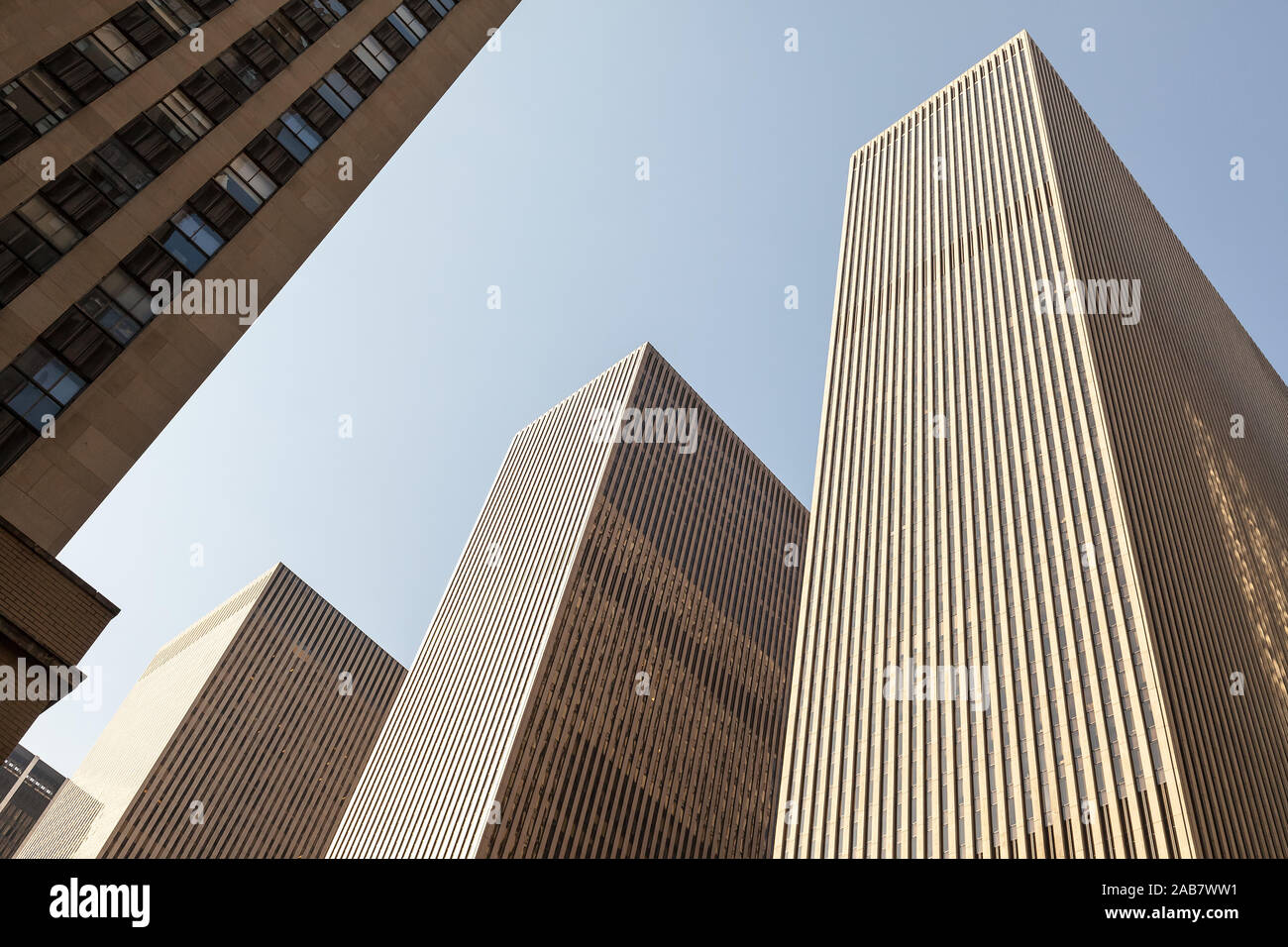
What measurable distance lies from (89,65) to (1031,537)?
196 ft

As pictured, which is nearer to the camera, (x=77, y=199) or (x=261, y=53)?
(x=77, y=199)

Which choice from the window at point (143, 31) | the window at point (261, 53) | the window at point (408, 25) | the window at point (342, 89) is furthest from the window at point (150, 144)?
the window at point (408, 25)

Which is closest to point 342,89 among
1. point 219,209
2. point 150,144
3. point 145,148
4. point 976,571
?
point 219,209

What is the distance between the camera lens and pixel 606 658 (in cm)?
10200

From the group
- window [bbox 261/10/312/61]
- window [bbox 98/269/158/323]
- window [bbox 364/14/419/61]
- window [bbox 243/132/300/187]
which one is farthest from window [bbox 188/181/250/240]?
window [bbox 364/14/419/61]

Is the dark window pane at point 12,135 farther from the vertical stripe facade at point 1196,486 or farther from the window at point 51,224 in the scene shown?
the vertical stripe facade at point 1196,486

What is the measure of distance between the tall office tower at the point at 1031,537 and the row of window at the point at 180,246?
157ft

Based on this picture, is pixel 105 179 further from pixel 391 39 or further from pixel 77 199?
pixel 391 39

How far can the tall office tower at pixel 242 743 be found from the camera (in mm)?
138375

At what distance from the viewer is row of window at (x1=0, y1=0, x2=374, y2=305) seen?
84.4 ft
